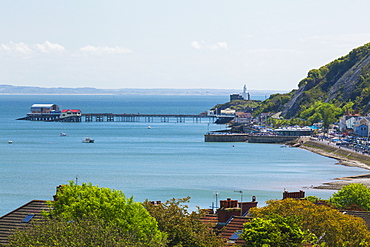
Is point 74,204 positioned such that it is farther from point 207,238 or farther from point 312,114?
point 312,114

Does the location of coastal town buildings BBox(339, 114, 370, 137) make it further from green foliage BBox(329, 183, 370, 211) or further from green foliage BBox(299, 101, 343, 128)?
green foliage BBox(329, 183, 370, 211)

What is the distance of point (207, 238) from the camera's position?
24.5 meters

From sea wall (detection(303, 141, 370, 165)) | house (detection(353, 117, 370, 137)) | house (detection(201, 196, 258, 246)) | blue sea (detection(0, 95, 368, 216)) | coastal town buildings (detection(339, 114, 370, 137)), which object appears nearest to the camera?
house (detection(201, 196, 258, 246))

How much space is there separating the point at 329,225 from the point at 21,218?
10147 mm

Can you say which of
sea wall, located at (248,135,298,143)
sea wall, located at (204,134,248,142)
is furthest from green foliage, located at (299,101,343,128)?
sea wall, located at (204,134,248,142)

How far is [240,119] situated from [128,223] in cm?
17482

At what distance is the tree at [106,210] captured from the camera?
23.4 meters

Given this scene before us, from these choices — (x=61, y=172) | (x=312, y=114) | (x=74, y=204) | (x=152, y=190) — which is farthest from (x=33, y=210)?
(x=312, y=114)

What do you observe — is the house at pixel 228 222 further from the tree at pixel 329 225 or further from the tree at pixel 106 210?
the tree at pixel 106 210

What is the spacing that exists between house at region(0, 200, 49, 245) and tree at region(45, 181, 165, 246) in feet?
4.73

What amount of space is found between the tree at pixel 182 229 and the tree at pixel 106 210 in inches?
37.8

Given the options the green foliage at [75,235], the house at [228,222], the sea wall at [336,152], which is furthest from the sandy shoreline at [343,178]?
the green foliage at [75,235]

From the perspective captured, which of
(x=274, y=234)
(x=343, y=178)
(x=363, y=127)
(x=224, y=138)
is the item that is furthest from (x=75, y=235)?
(x=224, y=138)

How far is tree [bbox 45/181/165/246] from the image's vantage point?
921 inches
